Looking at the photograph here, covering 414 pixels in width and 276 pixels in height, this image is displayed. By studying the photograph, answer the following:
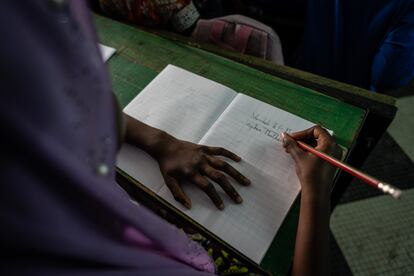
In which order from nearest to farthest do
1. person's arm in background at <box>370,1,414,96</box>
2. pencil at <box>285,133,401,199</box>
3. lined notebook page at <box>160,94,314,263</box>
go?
1. pencil at <box>285,133,401,199</box>
2. lined notebook page at <box>160,94,314,263</box>
3. person's arm in background at <box>370,1,414,96</box>

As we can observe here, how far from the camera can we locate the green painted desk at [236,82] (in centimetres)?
58

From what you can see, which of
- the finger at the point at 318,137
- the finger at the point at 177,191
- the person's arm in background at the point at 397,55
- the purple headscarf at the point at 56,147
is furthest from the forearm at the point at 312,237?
the person's arm in background at the point at 397,55

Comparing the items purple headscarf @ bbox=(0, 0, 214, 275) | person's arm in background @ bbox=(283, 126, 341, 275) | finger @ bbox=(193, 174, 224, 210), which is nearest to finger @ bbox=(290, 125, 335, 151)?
person's arm in background @ bbox=(283, 126, 341, 275)

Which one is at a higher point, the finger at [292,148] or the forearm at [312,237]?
Answer: the finger at [292,148]

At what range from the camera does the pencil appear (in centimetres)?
45

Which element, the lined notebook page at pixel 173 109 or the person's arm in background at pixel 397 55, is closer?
the lined notebook page at pixel 173 109

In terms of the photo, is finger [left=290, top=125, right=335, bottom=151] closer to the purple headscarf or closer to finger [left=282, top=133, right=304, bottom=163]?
finger [left=282, top=133, right=304, bottom=163]

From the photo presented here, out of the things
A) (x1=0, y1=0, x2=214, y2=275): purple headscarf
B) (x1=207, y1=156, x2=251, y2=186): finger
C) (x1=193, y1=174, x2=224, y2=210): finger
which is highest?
(x1=0, y1=0, x2=214, y2=275): purple headscarf

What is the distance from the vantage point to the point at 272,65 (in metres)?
0.88

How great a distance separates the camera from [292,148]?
647 millimetres

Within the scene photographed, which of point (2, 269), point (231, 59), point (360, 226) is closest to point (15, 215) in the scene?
point (2, 269)

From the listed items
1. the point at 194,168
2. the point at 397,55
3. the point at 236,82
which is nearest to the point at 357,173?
A: the point at 194,168

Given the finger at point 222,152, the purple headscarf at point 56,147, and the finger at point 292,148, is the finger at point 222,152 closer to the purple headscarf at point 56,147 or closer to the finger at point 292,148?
the finger at point 292,148

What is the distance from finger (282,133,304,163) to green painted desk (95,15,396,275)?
0.33 ft
